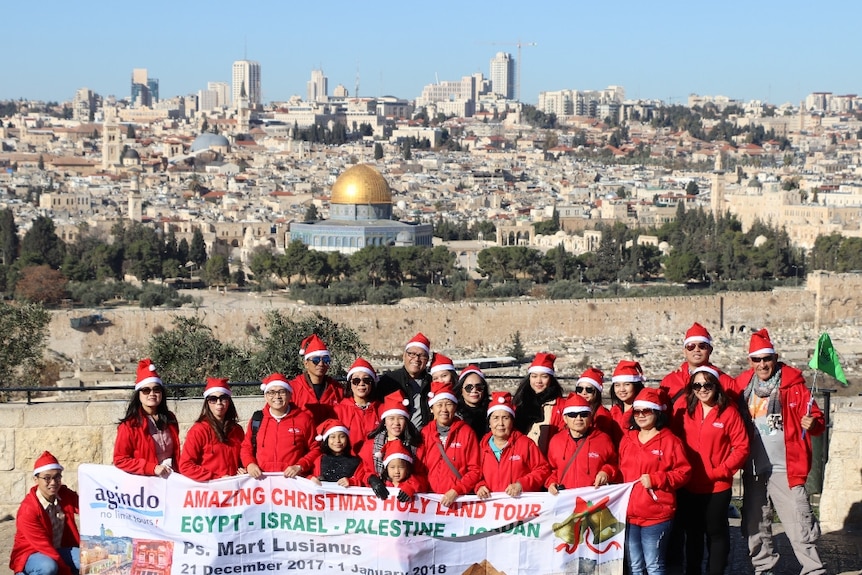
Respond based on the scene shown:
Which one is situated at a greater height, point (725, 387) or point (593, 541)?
point (725, 387)

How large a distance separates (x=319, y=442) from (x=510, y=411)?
2.74 ft

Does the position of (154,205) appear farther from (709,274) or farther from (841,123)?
(841,123)

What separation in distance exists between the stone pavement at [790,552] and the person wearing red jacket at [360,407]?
5.35ft

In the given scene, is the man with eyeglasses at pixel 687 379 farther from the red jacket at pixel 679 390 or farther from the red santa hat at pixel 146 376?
the red santa hat at pixel 146 376

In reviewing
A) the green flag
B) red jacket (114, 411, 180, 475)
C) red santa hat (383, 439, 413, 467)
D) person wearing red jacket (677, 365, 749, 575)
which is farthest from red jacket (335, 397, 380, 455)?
the green flag

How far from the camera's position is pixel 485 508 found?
20.9ft

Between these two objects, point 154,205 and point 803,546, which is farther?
point 154,205

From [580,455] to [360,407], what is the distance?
1051 mm

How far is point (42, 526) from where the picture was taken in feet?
20.9

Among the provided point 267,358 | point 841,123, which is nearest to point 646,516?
point 267,358

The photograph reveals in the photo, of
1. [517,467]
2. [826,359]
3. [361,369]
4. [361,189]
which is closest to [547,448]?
[517,467]

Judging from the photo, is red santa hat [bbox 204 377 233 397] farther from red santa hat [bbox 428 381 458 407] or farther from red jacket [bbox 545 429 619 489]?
red jacket [bbox 545 429 619 489]

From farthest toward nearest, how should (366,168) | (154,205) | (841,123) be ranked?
1. (841,123)
2. (154,205)
3. (366,168)

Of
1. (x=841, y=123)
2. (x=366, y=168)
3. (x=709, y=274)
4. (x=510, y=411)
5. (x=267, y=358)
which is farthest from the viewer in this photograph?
(x=841, y=123)
